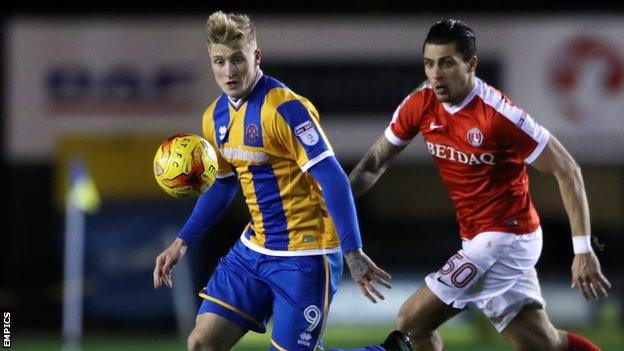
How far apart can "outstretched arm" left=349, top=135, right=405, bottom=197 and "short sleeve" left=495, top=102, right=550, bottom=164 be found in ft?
2.18

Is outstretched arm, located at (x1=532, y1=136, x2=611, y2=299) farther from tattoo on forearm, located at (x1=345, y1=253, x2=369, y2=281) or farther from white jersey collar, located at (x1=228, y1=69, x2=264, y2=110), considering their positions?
white jersey collar, located at (x1=228, y1=69, x2=264, y2=110)

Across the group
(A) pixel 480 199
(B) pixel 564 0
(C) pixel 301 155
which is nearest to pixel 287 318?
(C) pixel 301 155

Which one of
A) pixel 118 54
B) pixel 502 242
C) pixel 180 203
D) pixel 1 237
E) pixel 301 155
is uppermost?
pixel 301 155

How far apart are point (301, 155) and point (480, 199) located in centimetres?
113

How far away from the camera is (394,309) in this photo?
1364cm

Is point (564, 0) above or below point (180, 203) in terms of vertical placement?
above

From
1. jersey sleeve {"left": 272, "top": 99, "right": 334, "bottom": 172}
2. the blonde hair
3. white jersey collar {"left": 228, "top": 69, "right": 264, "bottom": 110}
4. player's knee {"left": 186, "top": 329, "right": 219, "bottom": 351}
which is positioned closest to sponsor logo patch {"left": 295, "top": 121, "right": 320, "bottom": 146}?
jersey sleeve {"left": 272, "top": 99, "right": 334, "bottom": 172}

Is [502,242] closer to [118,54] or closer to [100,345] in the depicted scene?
[100,345]

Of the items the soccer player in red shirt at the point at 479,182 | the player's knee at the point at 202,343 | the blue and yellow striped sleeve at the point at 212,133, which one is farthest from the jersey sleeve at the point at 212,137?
the player's knee at the point at 202,343

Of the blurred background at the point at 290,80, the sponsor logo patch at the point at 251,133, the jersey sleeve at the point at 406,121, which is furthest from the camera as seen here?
the blurred background at the point at 290,80

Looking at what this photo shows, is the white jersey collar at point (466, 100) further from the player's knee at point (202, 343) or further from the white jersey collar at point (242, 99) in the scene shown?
the player's knee at point (202, 343)

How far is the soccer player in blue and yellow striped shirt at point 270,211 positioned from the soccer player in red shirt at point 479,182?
43 cm

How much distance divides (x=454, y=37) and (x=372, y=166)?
0.86m

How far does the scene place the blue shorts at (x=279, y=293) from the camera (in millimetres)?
5840
